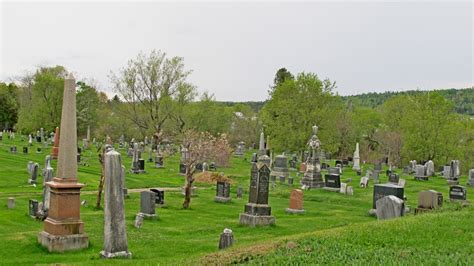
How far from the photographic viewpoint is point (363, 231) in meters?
10.4

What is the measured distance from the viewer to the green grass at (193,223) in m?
10.6

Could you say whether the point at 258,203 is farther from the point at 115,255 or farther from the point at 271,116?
the point at 271,116

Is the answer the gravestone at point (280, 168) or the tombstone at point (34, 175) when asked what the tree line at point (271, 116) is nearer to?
the gravestone at point (280, 168)

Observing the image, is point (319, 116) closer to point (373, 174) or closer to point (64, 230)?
point (373, 174)

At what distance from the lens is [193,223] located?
1672 cm

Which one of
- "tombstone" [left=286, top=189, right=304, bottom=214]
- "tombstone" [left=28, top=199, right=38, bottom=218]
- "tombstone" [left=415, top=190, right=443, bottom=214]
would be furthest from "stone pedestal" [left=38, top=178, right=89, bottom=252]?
"tombstone" [left=415, top=190, right=443, bottom=214]

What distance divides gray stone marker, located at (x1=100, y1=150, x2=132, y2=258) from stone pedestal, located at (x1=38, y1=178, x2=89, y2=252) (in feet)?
4.79

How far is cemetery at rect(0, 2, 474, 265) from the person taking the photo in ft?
33.3

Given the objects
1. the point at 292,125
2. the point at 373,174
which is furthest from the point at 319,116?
the point at 373,174

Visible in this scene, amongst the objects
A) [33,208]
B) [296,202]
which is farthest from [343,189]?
[33,208]

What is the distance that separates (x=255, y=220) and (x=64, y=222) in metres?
6.48

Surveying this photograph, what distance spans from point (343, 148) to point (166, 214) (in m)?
44.2

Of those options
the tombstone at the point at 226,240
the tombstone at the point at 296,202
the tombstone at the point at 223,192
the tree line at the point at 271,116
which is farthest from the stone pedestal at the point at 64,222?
the tree line at the point at 271,116

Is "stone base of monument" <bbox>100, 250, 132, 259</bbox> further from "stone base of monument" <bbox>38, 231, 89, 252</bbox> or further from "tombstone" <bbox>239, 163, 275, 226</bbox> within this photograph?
"tombstone" <bbox>239, 163, 275, 226</bbox>
